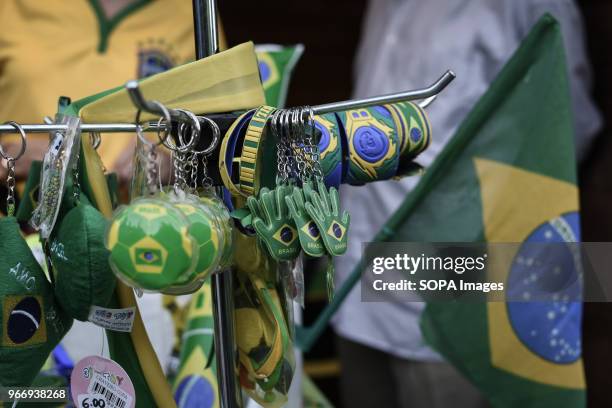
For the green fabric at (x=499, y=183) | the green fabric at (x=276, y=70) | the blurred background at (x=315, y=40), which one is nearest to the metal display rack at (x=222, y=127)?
the green fabric at (x=499, y=183)

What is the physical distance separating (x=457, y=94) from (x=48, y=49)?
2.04 ft

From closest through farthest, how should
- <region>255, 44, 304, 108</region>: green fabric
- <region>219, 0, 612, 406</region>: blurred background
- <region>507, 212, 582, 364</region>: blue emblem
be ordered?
<region>507, 212, 582, 364</region>: blue emblem < <region>255, 44, 304, 108</region>: green fabric < <region>219, 0, 612, 406</region>: blurred background

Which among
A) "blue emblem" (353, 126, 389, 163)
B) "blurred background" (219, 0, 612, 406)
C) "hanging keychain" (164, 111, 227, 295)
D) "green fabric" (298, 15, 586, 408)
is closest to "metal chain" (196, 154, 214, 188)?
"hanging keychain" (164, 111, 227, 295)

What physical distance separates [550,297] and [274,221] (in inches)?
19.0

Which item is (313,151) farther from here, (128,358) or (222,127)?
(128,358)

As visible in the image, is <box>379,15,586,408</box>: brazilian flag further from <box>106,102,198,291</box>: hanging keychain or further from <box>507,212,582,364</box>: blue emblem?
<box>106,102,198,291</box>: hanging keychain

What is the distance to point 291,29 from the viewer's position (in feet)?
6.72

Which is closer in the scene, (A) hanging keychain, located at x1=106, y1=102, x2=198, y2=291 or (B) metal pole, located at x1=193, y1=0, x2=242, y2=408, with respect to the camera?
(A) hanging keychain, located at x1=106, y1=102, x2=198, y2=291

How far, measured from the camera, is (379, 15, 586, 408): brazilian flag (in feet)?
2.73

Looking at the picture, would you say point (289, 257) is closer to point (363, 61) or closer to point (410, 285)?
point (410, 285)

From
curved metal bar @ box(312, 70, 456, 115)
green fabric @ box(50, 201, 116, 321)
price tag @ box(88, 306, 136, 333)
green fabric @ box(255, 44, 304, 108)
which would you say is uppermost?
green fabric @ box(255, 44, 304, 108)

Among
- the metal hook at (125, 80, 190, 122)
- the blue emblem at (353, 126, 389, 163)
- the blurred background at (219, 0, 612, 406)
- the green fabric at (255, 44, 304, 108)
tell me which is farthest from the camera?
the blurred background at (219, 0, 612, 406)

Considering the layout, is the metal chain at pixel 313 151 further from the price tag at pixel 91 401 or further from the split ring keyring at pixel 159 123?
the price tag at pixel 91 401

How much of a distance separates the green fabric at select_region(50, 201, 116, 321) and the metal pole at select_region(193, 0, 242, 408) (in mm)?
77
